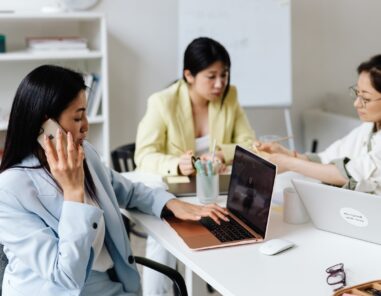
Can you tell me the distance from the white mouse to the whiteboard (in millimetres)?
2275

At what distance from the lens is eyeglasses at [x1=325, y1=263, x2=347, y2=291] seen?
1.43 metres

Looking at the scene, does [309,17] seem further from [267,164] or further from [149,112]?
[267,164]

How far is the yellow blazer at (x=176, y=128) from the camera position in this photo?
2562mm

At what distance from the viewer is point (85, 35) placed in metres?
3.69

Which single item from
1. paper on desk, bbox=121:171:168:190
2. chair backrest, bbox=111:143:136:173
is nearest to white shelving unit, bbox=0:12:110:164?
chair backrest, bbox=111:143:136:173

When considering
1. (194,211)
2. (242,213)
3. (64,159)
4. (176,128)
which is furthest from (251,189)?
(176,128)

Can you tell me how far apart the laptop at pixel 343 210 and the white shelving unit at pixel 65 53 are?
1887mm

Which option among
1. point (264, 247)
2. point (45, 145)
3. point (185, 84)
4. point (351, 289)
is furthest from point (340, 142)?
point (45, 145)

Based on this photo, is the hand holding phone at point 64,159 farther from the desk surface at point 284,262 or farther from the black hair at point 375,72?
the black hair at point 375,72

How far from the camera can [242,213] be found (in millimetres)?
1857

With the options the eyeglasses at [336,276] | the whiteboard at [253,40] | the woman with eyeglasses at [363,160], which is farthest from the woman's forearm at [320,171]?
the whiteboard at [253,40]

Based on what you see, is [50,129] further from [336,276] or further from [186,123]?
[186,123]

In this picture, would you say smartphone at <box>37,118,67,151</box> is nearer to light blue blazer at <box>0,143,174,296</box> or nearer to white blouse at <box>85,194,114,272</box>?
light blue blazer at <box>0,143,174,296</box>

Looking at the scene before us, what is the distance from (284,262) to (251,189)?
288 mm
